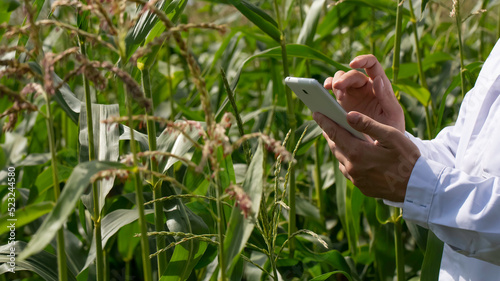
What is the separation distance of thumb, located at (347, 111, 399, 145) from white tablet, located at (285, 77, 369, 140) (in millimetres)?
51

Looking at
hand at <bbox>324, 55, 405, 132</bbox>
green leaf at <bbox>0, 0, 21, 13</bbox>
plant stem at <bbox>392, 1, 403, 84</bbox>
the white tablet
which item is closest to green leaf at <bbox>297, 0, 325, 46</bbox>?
plant stem at <bbox>392, 1, 403, 84</bbox>

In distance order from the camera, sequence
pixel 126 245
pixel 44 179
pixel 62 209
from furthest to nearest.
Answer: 1. pixel 126 245
2. pixel 44 179
3. pixel 62 209

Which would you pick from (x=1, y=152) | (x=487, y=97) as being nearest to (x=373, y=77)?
(x=487, y=97)

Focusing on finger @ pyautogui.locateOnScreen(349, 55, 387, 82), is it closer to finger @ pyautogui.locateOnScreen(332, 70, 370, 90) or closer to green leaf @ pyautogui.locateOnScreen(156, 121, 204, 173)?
finger @ pyautogui.locateOnScreen(332, 70, 370, 90)

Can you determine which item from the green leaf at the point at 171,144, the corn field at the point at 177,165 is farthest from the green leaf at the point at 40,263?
the green leaf at the point at 171,144

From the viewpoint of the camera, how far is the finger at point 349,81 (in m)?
1.13

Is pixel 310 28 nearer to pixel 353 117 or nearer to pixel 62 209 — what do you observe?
pixel 353 117

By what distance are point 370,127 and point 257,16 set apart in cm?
43

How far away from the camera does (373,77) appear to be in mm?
1186

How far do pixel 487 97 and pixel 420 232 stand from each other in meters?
0.48

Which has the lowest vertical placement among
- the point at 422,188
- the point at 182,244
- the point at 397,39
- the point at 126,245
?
the point at 126,245

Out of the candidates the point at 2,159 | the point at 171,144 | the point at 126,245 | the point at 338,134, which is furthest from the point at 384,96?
the point at 2,159

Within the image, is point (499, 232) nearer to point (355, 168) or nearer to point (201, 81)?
point (355, 168)

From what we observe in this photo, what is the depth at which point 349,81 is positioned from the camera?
1.14m
